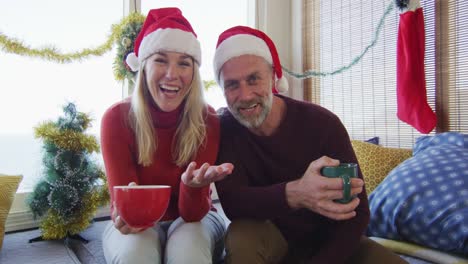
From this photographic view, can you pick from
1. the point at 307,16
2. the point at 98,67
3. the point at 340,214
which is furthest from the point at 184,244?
the point at 307,16

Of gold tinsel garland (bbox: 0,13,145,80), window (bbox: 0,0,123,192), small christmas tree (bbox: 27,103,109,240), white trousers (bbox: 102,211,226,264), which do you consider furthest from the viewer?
window (bbox: 0,0,123,192)

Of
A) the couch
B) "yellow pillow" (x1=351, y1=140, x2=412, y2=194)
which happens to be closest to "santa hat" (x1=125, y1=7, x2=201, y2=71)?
the couch

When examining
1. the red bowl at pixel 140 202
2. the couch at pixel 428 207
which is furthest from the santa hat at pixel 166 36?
the couch at pixel 428 207

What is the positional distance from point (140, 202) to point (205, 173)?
0.18 meters

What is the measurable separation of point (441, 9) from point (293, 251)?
5.54 ft

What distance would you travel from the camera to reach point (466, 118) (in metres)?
1.88

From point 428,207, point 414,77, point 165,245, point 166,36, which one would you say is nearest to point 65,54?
point 166,36

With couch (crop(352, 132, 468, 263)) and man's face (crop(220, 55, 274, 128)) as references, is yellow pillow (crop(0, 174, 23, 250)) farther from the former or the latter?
couch (crop(352, 132, 468, 263))

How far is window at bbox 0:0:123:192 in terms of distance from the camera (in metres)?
1.78

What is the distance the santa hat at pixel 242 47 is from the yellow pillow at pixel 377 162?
2.57ft

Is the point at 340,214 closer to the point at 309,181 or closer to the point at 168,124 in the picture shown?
the point at 309,181

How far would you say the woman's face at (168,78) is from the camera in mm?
1215

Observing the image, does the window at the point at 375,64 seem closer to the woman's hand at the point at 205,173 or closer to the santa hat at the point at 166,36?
the santa hat at the point at 166,36

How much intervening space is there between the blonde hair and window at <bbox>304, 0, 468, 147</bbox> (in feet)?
4.75
